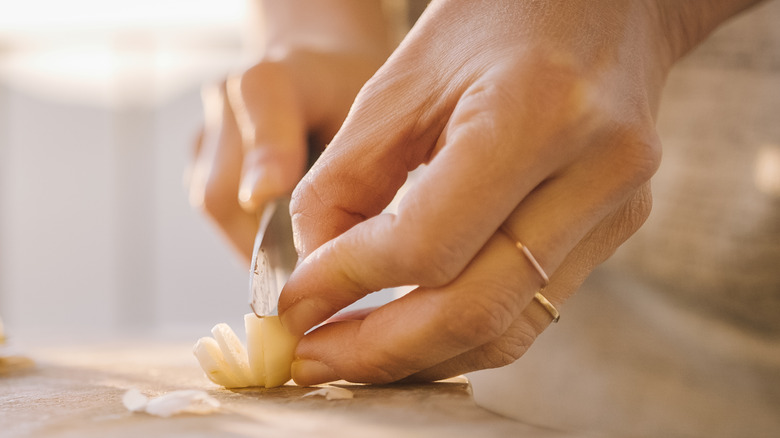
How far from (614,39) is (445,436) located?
1.10 feet

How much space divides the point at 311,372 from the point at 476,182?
26cm

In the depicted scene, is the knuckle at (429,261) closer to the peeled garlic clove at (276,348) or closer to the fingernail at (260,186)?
the peeled garlic clove at (276,348)

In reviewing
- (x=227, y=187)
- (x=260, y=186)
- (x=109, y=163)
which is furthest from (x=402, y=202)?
(x=109, y=163)

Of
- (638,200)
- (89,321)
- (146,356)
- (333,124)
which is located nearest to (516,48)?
(638,200)

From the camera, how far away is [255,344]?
2.05ft

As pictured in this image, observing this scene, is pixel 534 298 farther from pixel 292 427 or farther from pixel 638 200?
pixel 292 427

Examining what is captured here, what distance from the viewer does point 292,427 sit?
1.57 ft

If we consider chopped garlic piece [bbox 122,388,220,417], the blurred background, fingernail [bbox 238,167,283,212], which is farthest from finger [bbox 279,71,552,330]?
the blurred background

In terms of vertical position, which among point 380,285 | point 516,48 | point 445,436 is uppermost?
point 516,48

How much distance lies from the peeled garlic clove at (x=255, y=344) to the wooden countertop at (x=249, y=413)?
0.9 inches

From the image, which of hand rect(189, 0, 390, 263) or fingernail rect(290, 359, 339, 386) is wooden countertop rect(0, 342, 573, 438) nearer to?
fingernail rect(290, 359, 339, 386)

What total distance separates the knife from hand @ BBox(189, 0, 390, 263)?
0.20ft

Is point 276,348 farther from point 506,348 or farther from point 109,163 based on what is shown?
point 109,163

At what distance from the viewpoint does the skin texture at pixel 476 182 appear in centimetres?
50
